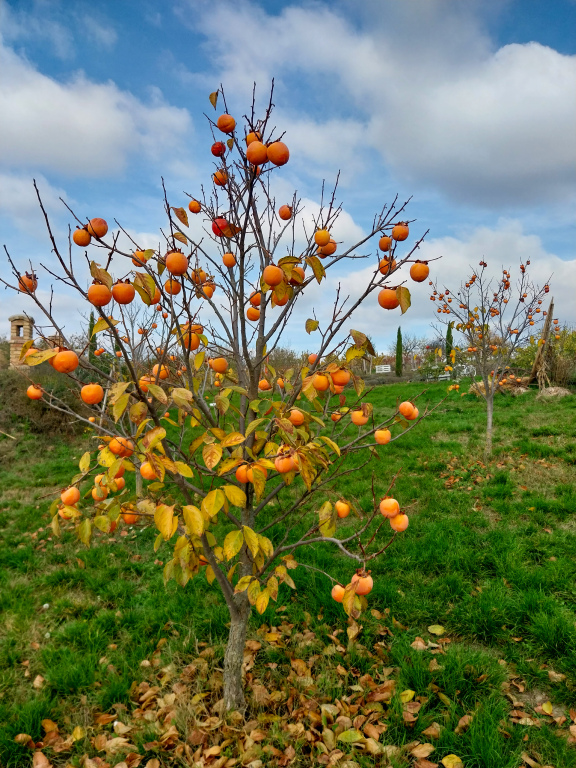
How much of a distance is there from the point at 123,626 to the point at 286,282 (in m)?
2.92

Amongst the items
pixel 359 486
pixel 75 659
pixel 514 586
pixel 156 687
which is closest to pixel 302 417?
pixel 156 687

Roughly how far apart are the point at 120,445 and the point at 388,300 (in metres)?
→ 1.20

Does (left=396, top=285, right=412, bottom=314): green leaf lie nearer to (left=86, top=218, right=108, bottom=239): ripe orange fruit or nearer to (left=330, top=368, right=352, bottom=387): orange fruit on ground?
(left=330, top=368, right=352, bottom=387): orange fruit on ground

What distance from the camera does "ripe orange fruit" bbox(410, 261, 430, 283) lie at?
1.72 m

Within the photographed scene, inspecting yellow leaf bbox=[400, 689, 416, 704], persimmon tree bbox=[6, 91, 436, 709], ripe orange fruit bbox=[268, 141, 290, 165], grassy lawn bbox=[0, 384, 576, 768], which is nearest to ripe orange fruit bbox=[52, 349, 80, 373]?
persimmon tree bbox=[6, 91, 436, 709]

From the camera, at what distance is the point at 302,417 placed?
1.82 metres

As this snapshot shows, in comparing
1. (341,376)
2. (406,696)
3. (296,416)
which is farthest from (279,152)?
(406,696)

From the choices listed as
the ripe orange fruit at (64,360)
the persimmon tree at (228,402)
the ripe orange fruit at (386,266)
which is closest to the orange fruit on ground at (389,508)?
the persimmon tree at (228,402)

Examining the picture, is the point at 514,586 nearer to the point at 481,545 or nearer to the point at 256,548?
the point at 481,545

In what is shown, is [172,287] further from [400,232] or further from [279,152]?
[400,232]

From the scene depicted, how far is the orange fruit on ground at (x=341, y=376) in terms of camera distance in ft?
5.77

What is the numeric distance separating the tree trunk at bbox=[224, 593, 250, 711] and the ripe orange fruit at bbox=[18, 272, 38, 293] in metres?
1.87

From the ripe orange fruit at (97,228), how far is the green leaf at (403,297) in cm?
114

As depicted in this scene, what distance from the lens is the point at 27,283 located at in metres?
1.68
